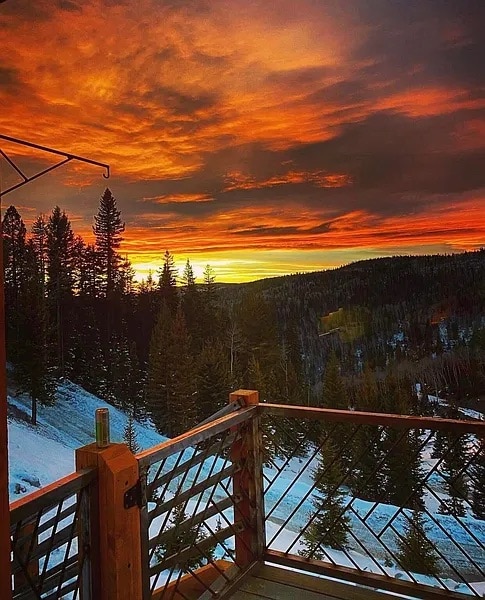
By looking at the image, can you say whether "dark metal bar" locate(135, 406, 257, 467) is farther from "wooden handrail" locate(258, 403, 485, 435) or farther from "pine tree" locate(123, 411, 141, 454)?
"pine tree" locate(123, 411, 141, 454)

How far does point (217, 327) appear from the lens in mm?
4051

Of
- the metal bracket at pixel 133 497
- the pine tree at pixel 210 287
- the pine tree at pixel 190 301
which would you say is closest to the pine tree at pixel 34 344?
the pine tree at pixel 190 301

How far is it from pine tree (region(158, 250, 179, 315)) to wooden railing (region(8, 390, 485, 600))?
1.11m

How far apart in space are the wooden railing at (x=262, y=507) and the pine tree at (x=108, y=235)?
1.42 meters

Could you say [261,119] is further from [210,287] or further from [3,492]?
[3,492]

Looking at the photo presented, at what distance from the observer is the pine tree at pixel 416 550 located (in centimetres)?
338

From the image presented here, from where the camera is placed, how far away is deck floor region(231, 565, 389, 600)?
7.28ft

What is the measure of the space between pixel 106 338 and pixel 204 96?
1813 millimetres

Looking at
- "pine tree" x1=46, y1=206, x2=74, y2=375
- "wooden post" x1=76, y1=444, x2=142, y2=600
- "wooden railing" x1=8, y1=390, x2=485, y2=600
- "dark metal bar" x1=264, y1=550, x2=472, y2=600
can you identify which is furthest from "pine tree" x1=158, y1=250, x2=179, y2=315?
"wooden post" x1=76, y1=444, x2=142, y2=600

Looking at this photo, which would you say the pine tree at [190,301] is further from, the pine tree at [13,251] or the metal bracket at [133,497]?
the metal bracket at [133,497]

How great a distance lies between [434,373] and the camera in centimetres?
350

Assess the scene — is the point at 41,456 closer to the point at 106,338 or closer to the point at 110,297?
the point at 106,338

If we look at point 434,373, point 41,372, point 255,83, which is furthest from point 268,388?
point 255,83

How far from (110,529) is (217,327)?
8.47 feet
